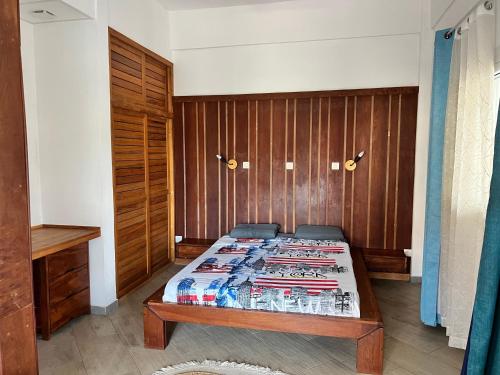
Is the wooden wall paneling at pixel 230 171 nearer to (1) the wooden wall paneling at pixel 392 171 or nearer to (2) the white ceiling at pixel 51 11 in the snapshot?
(1) the wooden wall paneling at pixel 392 171

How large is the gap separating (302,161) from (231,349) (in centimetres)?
226

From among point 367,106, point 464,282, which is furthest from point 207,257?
point 367,106

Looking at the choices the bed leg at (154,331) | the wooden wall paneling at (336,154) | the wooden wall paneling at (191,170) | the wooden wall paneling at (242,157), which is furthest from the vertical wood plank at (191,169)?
the bed leg at (154,331)

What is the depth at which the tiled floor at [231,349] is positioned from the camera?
2.40m

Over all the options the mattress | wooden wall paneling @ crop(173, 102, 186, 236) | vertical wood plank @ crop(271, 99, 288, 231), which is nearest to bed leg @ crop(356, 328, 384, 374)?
the mattress

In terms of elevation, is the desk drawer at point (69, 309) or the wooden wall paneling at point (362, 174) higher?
the wooden wall paneling at point (362, 174)

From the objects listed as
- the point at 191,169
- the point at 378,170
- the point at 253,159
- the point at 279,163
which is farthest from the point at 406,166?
the point at 191,169

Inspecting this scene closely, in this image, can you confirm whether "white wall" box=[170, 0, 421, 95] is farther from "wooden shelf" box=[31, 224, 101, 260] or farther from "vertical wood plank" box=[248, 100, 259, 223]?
"wooden shelf" box=[31, 224, 101, 260]

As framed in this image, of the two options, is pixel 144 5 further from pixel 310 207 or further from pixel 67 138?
pixel 310 207

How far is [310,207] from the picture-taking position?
14.0 ft

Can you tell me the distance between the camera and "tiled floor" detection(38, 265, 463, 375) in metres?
2.40

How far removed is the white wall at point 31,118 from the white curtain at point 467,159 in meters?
3.22

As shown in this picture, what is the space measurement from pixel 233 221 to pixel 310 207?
919 mm

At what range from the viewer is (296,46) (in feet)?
13.5
